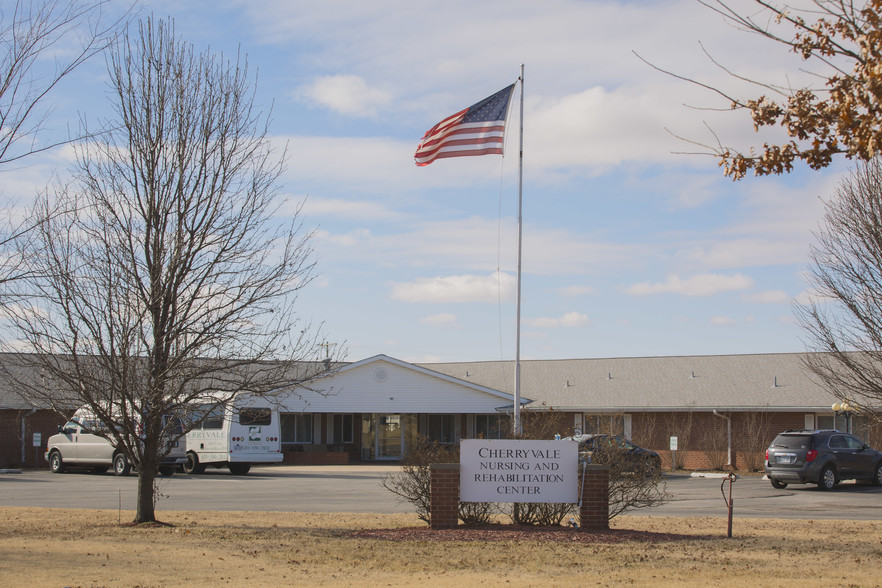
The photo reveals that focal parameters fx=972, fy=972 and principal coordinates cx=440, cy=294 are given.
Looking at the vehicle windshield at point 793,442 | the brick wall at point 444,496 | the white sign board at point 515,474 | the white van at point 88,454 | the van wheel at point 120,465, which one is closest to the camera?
the brick wall at point 444,496

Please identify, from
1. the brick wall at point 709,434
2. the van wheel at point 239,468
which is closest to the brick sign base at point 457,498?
the van wheel at point 239,468

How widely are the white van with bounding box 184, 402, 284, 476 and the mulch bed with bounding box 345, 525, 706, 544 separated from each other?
54.7 ft

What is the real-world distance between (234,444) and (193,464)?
1.79m

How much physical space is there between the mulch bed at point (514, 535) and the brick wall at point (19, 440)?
24478 mm

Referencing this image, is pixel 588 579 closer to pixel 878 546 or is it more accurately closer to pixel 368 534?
Answer: pixel 368 534

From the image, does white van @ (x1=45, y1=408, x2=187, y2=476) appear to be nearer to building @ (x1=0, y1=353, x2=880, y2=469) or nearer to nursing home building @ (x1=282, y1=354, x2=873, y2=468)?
building @ (x1=0, y1=353, x2=880, y2=469)

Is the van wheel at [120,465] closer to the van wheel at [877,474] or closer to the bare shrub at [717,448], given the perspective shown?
the bare shrub at [717,448]

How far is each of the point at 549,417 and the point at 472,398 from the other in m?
26.1

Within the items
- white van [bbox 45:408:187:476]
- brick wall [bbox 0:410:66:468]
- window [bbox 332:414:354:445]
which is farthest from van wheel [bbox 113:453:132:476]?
window [bbox 332:414:354:445]

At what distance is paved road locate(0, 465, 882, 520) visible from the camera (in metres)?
18.7

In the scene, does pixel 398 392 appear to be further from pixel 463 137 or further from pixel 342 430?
pixel 463 137

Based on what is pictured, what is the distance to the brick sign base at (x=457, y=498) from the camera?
1362 cm

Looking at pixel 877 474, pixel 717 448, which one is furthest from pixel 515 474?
pixel 717 448

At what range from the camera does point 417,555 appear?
11328mm
